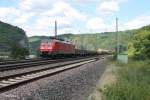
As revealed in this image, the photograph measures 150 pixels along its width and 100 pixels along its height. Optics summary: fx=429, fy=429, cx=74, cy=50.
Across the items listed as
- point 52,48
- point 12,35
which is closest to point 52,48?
point 52,48

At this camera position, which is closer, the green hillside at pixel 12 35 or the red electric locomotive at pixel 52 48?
the red electric locomotive at pixel 52 48

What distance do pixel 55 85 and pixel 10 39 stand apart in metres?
110

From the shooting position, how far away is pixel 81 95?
16.0 m

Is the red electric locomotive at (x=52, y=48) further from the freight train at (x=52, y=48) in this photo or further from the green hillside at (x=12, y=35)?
the green hillside at (x=12, y=35)

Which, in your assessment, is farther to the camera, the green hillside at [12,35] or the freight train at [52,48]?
the green hillside at [12,35]

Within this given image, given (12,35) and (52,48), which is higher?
(12,35)

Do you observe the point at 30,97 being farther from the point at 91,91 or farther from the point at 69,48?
the point at 69,48

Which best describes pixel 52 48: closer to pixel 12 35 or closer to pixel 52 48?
pixel 52 48

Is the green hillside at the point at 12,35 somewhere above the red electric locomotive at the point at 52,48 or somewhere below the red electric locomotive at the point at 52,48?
above

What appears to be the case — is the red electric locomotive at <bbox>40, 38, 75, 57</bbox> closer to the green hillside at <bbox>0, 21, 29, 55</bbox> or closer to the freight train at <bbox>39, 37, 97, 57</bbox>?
the freight train at <bbox>39, 37, 97, 57</bbox>

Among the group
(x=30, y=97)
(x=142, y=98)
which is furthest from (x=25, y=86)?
(x=142, y=98)

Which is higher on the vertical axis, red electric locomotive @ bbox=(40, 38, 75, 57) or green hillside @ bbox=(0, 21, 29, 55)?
green hillside @ bbox=(0, 21, 29, 55)

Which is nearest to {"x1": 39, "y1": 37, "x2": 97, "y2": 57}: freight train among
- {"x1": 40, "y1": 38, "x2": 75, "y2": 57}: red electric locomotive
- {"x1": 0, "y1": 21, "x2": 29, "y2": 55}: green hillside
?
{"x1": 40, "y1": 38, "x2": 75, "y2": 57}: red electric locomotive

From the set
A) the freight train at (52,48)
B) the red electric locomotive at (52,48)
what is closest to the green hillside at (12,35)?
the freight train at (52,48)
